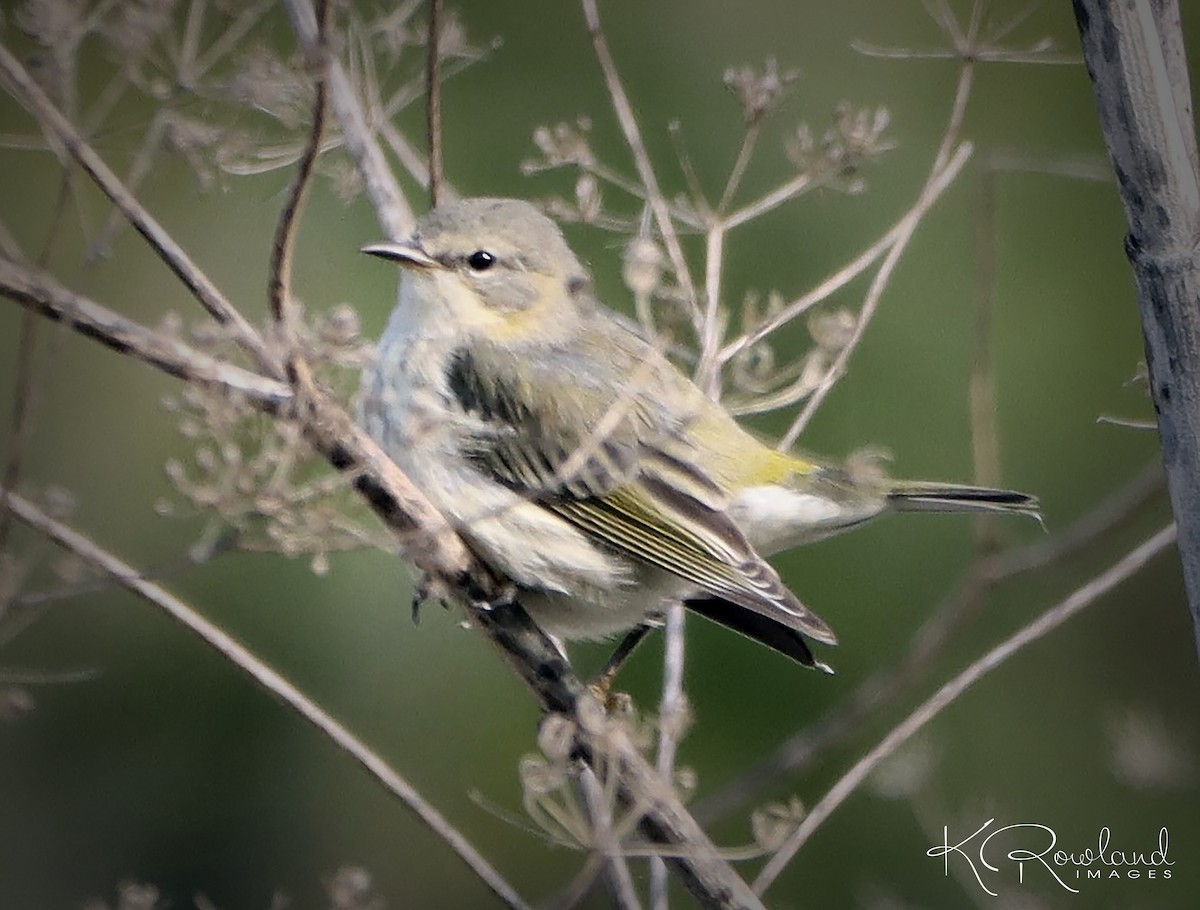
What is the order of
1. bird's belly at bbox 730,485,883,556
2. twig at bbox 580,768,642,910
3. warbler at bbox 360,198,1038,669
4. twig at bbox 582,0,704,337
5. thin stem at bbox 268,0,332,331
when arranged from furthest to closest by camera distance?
1. bird's belly at bbox 730,485,883,556
2. warbler at bbox 360,198,1038,669
3. twig at bbox 582,0,704,337
4. twig at bbox 580,768,642,910
5. thin stem at bbox 268,0,332,331

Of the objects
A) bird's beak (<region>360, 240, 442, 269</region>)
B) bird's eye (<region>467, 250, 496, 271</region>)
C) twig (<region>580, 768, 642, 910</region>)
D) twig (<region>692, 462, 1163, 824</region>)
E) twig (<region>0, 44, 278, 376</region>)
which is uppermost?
bird's eye (<region>467, 250, 496, 271</region>)

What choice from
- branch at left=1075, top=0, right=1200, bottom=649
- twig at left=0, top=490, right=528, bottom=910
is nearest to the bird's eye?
twig at left=0, top=490, right=528, bottom=910

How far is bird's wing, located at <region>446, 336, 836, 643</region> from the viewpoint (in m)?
2.16

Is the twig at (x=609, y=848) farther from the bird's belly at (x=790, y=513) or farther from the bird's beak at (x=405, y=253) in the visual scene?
the bird's beak at (x=405, y=253)

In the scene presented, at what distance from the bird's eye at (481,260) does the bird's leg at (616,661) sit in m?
0.60

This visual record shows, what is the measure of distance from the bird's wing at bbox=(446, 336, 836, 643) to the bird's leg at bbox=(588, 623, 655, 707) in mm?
180

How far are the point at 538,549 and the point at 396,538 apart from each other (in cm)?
65

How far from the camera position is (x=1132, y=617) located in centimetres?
311

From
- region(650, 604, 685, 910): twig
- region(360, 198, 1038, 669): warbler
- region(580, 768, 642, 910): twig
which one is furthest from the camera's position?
region(360, 198, 1038, 669): warbler

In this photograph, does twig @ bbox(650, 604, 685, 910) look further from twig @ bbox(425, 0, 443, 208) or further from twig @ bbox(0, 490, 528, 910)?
twig @ bbox(425, 0, 443, 208)

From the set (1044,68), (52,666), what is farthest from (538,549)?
(1044,68)

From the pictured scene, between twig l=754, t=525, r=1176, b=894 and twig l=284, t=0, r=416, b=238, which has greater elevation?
twig l=284, t=0, r=416, b=238

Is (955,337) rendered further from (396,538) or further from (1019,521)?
(396,538)

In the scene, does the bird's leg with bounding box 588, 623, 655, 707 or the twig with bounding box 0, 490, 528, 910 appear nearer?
the twig with bounding box 0, 490, 528, 910
